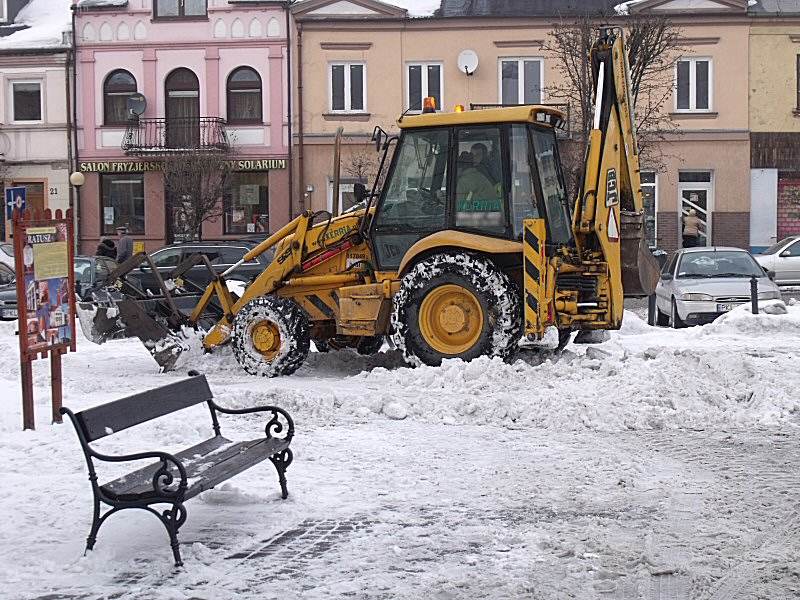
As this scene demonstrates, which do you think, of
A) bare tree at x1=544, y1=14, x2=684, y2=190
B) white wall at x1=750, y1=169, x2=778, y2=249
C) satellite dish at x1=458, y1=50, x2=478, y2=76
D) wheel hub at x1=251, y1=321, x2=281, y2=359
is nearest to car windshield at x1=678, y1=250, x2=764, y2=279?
bare tree at x1=544, y1=14, x2=684, y2=190

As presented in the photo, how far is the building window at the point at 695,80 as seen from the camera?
35562 millimetres

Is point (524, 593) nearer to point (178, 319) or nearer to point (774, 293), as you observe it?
point (178, 319)

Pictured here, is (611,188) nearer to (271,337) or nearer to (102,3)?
(271,337)

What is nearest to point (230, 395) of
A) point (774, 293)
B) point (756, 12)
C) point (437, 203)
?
point (437, 203)

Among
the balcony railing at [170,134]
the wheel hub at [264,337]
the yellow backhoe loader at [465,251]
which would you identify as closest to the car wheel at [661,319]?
the yellow backhoe loader at [465,251]

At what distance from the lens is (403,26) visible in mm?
35656

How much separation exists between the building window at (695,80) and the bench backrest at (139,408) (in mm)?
30446

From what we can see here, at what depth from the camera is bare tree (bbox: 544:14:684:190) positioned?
2914 centimetres

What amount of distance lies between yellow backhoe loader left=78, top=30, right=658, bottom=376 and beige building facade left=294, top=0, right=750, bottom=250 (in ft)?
72.4

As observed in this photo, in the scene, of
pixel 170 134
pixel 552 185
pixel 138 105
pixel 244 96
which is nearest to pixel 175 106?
pixel 170 134

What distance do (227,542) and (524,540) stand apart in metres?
1.62

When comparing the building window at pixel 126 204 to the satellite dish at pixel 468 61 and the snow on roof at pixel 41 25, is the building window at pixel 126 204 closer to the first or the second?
the snow on roof at pixel 41 25

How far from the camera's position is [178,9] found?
36188mm

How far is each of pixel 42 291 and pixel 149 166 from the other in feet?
90.2
